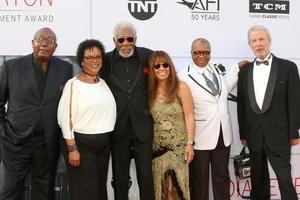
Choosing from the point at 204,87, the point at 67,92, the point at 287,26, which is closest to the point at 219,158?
the point at 204,87

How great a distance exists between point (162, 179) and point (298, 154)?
1.80 metres

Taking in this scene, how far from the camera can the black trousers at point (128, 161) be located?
3059 mm

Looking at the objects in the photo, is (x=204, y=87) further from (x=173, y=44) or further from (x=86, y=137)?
(x=86, y=137)

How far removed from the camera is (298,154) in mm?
4121

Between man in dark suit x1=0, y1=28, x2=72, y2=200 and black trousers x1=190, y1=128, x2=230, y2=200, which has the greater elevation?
man in dark suit x1=0, y1=28, x2=72, y2=200

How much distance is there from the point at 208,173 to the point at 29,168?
59.0 inches

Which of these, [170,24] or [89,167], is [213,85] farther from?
[89,167]

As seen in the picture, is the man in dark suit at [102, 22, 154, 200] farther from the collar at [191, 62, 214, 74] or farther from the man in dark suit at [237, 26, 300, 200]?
the man in dark suit at [237, 26, 300, 200]

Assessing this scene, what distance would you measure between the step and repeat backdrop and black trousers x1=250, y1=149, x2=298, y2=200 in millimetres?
570

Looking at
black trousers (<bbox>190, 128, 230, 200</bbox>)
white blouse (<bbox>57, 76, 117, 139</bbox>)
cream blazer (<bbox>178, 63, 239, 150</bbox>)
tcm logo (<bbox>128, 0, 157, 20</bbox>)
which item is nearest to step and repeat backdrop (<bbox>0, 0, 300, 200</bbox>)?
tcm logo (<bbox>128, 0, 157, 20</bbox>)

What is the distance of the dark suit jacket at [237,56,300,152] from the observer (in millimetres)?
3251

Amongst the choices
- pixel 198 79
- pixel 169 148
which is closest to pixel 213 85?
pixel 198 79

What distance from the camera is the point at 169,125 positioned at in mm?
3027

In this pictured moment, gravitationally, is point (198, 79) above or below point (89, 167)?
above
